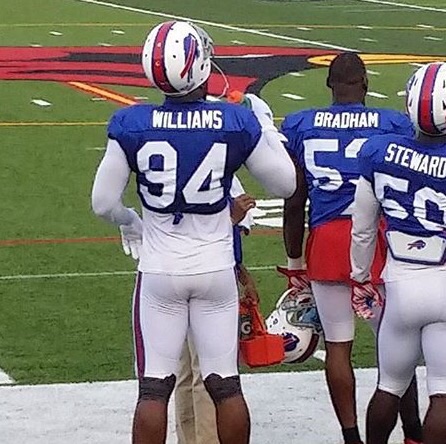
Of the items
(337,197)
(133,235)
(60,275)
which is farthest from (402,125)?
(60,275)

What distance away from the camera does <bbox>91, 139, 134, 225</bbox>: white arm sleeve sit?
17.3ft

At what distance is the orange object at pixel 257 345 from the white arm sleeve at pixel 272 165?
1.80 ft

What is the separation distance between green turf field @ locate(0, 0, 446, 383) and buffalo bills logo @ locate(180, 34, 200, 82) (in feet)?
8.32

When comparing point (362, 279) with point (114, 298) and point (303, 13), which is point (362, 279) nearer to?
point (114, 298)

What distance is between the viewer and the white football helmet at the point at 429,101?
17.1ft

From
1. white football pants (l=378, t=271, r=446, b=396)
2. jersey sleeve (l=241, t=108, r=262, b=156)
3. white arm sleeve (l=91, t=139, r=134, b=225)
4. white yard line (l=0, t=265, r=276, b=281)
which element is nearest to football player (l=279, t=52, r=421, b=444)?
white football pants (l=378, t=271, r=446, b=396)

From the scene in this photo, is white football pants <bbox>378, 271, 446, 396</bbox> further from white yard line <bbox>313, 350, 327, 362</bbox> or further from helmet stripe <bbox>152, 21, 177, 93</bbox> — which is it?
white yard line <bbox>313, 350, 327, 362</bbox>

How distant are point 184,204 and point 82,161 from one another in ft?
26.6

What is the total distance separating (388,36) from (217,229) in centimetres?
2069

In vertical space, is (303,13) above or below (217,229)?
below

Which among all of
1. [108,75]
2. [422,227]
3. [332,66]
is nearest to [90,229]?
[332,66]

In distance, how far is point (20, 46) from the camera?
2303 cm

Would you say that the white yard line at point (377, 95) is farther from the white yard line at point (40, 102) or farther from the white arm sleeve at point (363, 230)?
the white arm sleeve at point (363, 230)

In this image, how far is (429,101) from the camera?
5.24 m
